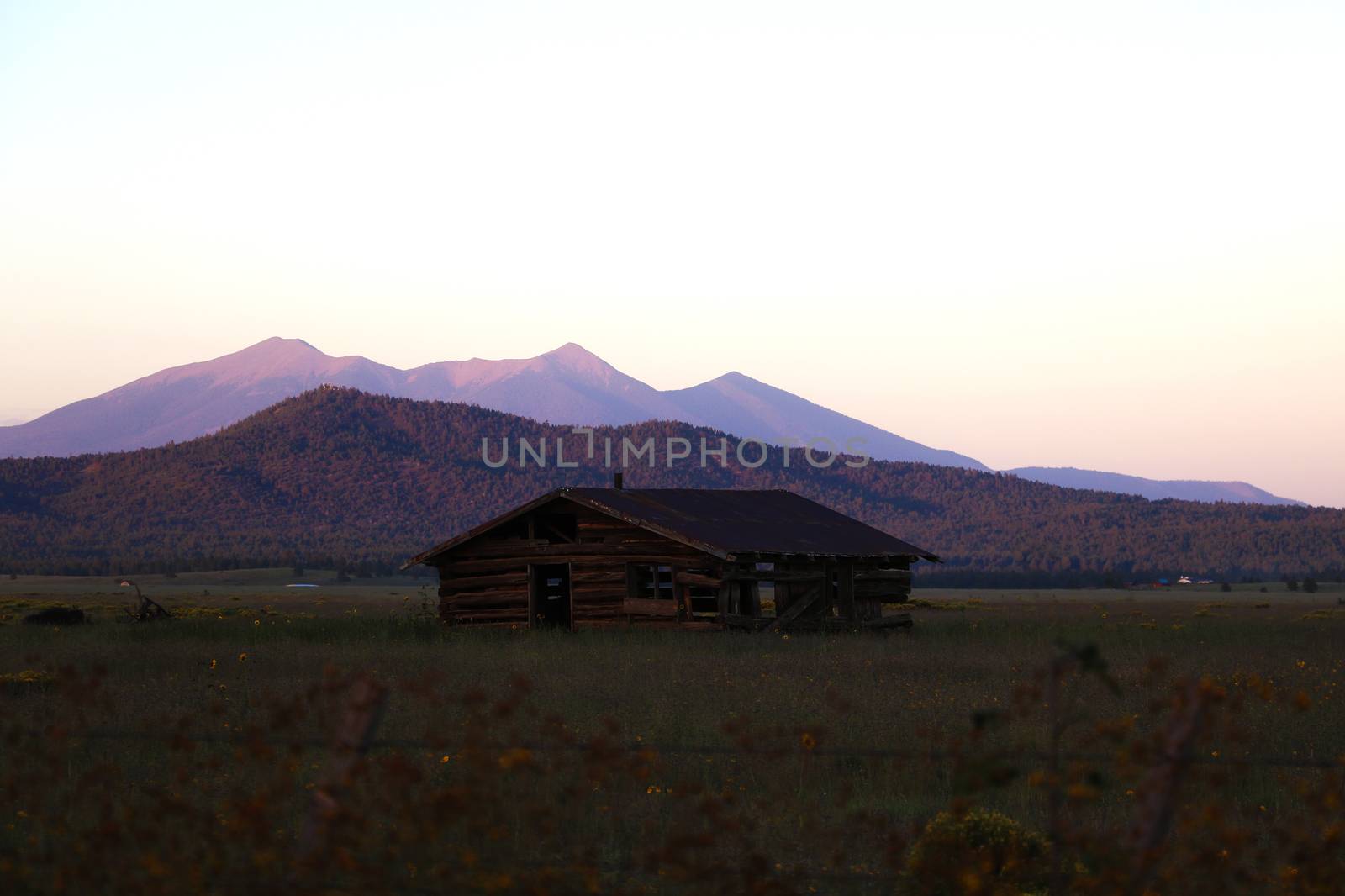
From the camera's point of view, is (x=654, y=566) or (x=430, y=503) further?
(x=430, y=503)

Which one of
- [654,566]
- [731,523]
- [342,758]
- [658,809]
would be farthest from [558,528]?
[342,758]

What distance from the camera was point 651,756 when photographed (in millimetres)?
6562

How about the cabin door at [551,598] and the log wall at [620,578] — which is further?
the cabin door at [551,598]

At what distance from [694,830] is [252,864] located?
4290mm

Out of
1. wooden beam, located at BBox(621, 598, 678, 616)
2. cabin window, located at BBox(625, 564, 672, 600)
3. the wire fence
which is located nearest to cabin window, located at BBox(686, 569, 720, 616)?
wooden beam, located at BBox(621, 598, 678, 616)

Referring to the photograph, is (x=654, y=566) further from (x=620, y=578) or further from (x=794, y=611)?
(x=794, y=611)

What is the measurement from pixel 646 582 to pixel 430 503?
396ft

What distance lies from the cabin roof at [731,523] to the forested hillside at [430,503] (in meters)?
78.0

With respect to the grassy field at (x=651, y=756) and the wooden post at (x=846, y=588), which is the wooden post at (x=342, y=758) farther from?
the wooden post at (x=846, y=588)

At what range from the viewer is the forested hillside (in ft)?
427

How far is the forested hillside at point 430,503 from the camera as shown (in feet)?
427

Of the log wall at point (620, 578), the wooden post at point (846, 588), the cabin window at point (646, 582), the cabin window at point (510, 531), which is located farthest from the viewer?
the wooden post at point (846, 588)

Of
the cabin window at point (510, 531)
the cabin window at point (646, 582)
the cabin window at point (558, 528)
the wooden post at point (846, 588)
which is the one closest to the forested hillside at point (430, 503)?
the wooden post at point (846, 588)

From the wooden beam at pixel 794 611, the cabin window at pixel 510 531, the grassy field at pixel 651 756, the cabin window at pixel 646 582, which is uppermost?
the cabin window at pixel 510 531
